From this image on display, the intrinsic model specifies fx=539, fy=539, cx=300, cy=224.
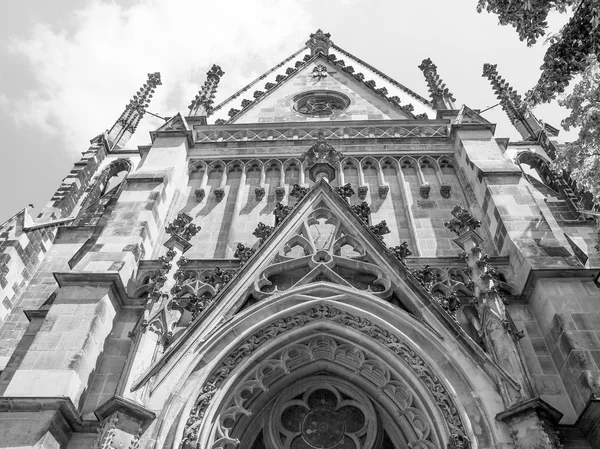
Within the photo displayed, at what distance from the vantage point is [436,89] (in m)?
17.3

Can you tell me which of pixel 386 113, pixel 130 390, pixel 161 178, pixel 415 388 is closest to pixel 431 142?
pixel 386 113

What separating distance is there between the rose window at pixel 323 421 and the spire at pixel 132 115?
13.4m

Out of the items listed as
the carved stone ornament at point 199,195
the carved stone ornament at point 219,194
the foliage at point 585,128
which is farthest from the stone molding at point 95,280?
the foliage at point 585,128

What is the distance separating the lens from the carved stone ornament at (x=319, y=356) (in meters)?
7.75

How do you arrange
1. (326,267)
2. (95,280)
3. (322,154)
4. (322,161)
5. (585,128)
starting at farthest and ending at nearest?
(322,154) → (322,161) → (326,267) → (95,280) → (585,128)

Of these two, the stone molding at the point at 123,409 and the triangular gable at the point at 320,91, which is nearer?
the stone molding at the point at 123,409

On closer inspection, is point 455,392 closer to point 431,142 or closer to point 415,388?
point 415,388

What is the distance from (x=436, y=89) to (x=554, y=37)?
28.8ft

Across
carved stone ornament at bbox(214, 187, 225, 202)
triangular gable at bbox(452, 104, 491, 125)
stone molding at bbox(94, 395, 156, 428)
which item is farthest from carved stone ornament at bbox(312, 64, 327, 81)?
stone molding at bbox(94, 395, 156, 428)

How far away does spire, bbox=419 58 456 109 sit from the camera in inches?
656

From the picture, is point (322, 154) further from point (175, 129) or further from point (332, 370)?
point (332, 370)

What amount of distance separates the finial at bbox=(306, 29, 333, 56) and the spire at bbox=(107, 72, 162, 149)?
6.44 metres

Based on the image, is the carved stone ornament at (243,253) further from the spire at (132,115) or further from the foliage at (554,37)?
the spire at (132,115)

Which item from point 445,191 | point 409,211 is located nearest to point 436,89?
point 445,191
